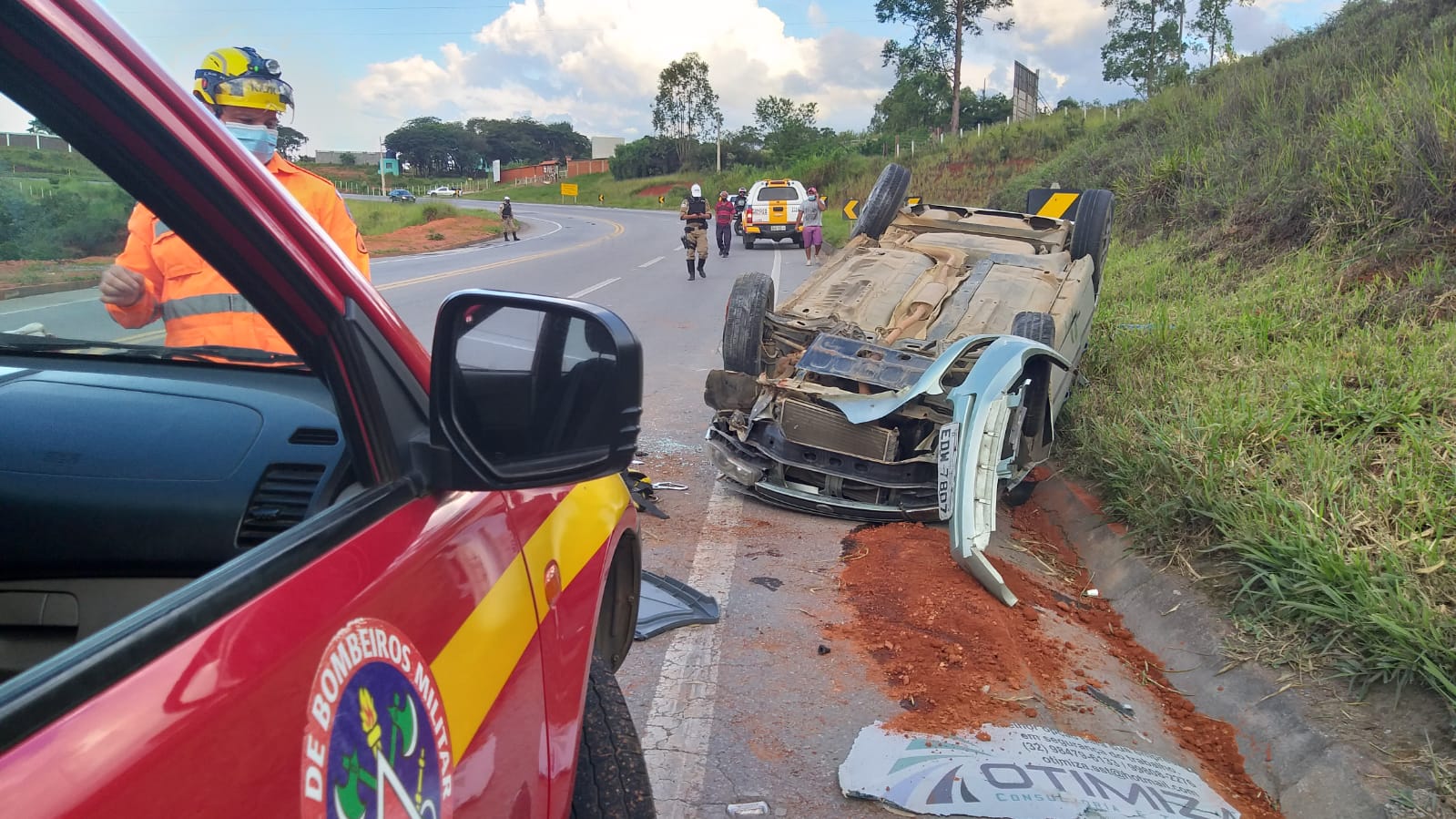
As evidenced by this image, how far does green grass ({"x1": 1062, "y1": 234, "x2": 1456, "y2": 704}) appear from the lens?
3.27m

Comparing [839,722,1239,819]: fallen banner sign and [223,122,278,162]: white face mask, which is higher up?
[223,122,278,162]: white face mask

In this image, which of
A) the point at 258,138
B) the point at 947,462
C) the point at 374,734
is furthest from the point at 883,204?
the point at 374,734

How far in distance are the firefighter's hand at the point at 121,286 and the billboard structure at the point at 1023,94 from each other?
109 feet

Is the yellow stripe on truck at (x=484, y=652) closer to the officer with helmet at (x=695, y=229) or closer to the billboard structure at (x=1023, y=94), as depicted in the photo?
the officer with helmet at (x=695, y=229)

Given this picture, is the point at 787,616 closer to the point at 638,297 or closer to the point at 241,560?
the point at 241,560

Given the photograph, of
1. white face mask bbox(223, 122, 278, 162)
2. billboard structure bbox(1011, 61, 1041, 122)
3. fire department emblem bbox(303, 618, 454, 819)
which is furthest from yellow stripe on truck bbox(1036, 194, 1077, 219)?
billboard structure bbox(1011, 61, 1041, 122)

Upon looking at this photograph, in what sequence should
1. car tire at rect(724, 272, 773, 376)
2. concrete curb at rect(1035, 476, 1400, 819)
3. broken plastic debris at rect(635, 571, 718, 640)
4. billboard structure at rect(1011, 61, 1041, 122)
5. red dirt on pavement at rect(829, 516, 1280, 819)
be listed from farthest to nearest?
billboard structure at rect(1011, 61, 1041, 122) < car tire at rect(724, 272, 773, 376) < broken plastic debris at rect(635, 571, 718, 640) < red dirt on pavement at rect(829, 516, 1280, 819) < concrete curb at rect(1035, 476, 1400, 819)

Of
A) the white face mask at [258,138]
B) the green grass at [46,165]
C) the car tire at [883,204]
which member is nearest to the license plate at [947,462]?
the white face mask at [258,138]

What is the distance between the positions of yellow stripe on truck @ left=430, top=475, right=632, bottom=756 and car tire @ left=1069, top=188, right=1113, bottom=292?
6240 millimetres

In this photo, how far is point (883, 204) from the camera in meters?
8.30

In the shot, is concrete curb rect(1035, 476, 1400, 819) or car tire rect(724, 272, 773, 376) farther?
car tire rect(724, 272, 773, 376)

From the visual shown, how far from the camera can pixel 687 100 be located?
80000 mm

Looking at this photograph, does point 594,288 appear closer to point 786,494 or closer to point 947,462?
point 786,494

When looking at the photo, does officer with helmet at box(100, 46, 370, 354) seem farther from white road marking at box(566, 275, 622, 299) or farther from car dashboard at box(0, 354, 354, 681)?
white road marking at box(566, 275, 622, 299)
